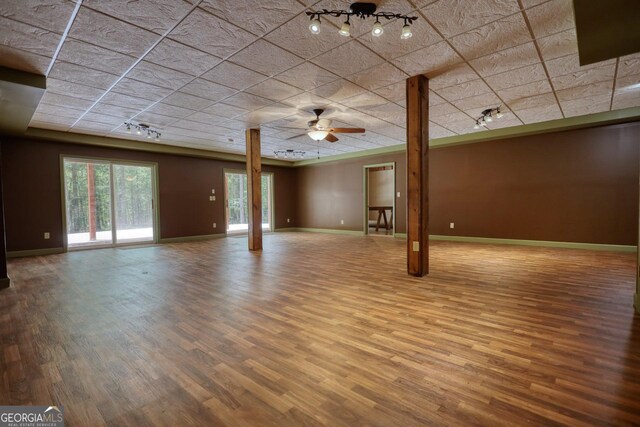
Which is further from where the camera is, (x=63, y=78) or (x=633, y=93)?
(x=633, y=93)

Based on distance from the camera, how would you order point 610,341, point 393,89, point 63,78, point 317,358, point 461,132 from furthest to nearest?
point 461,132 < point 393,89 < point 63,78 < point 610,341 < point 317,358

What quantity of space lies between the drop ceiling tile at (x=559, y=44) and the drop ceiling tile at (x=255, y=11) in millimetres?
2562

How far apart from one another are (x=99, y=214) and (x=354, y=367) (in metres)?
7.98

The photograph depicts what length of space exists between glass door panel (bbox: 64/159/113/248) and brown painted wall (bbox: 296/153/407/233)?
6282 millimetres

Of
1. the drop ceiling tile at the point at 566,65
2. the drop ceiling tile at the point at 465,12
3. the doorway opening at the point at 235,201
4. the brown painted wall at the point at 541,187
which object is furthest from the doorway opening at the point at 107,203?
the drop ceiling tile at the point at 566,65

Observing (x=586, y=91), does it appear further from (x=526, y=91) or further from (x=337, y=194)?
(x=337, y=194)

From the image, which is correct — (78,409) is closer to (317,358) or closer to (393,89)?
(317,358)

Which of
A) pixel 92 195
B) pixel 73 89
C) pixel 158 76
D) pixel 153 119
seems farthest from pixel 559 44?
pixel 92 195

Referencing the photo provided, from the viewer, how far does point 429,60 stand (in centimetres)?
342

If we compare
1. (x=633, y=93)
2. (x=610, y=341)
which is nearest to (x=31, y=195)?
(x=610, y=341)

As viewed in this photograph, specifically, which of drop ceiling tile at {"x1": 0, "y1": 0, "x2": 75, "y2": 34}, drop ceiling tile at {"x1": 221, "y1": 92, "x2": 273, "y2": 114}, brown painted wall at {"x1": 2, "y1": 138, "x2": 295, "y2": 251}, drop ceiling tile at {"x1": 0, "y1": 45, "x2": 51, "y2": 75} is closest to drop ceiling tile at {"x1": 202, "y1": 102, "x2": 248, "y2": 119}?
drop ceiling tile at {"x1": 221, "y1": 92, "x2": 273, "y2": 114}

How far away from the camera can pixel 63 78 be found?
373 centimetres

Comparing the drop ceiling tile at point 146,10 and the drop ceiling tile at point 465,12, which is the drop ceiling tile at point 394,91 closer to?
the drop ceiling tile at point 465,12

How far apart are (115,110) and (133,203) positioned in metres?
3.54
